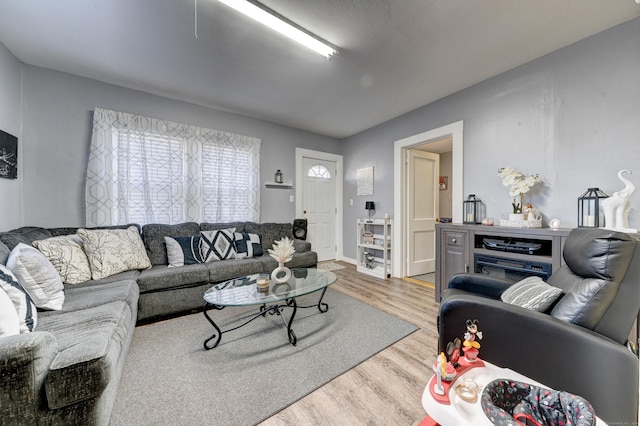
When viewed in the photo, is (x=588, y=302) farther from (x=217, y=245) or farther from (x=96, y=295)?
(x=217, y=245)

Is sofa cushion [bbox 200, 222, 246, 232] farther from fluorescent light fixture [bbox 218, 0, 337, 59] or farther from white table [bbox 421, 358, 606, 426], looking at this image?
white table [bbox 421, 358, 606, 426]

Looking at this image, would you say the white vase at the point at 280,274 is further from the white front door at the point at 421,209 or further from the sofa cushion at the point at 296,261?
the white front door at the point at 421,209

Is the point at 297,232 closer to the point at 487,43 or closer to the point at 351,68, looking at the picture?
the point at 351,68

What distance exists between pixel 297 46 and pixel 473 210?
264 cm

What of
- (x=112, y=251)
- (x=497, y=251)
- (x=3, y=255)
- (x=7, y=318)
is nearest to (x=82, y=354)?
(x=7, y=318)

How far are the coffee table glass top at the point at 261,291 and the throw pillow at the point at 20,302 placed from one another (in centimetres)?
88

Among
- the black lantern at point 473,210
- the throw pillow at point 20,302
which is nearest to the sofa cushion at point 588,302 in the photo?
the black lantern at point 473,210

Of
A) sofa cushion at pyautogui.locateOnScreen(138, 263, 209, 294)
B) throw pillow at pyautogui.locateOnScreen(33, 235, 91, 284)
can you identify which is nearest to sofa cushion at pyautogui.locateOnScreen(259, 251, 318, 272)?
sofa cushion at pyautogui.locateOnScreen(138, 263, 209, 294)

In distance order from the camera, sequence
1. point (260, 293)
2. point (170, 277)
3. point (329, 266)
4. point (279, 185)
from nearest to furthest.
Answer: point (260, 293) < point (170, 277) < point (279, 185) < point (329, 266)

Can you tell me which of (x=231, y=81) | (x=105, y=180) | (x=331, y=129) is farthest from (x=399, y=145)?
(x=105, y=180)

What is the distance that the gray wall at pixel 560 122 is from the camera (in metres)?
1.87

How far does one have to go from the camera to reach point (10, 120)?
7.27 ft

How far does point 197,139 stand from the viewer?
3.27 m

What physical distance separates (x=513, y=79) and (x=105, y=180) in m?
4.74
